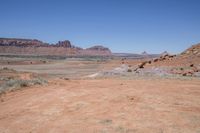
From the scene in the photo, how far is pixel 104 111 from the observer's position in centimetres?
1054

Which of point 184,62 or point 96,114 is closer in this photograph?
point 96,114

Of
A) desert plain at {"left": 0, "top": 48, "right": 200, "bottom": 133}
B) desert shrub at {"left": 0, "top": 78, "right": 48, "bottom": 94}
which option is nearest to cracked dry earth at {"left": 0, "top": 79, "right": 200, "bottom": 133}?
desert plain at {"left": 0, "top": 48, "right": 200, "bottom": 133}

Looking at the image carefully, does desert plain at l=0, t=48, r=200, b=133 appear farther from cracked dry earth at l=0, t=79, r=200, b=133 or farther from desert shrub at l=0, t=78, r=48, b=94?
desert shrub at l=0, t=78, r=48, b=94

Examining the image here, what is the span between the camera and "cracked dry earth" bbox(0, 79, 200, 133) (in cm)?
874

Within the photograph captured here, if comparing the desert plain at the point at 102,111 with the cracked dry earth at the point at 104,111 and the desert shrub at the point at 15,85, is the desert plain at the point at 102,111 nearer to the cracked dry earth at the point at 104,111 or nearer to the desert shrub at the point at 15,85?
the cracked dry earth at the point at 104,111

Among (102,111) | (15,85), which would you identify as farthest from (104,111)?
(15,85)

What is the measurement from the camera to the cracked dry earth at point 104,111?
28.7ft

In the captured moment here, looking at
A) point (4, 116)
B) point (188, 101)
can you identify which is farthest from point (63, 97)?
point (188, 101)

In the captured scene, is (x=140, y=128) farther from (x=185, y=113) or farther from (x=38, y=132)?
(x=38, y=132)

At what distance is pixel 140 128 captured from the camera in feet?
27.8

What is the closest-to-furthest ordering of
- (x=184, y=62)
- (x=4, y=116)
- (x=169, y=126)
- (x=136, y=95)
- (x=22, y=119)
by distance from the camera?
(x=169, y=126) → (x=22, y=119) → (x=4, y=116) → (x=136, y=95) → (x=184, y=62)

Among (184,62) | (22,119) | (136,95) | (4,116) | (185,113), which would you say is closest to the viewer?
(185,113)

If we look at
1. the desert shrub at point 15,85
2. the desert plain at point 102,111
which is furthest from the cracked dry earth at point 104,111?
the desert shrub at point 15,85

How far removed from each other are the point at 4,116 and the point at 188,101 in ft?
24.6
